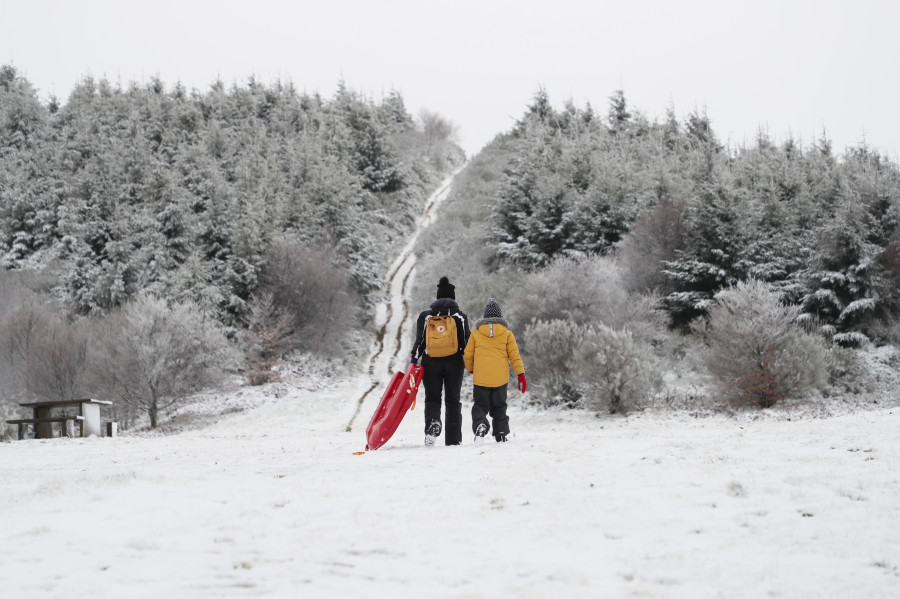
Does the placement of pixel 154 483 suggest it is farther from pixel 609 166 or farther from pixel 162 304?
pixel 609 166

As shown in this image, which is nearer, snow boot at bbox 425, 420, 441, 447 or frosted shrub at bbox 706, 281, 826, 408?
snow boot at bbox 425, 420, 441, 447

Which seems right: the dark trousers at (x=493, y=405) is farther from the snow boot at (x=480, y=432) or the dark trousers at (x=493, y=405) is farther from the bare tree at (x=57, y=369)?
the bare tree at (x=57, y=369)

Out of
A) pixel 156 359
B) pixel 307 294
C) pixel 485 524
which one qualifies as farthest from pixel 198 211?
pixel 485 524

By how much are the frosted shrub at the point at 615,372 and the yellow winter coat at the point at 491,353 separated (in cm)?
1085

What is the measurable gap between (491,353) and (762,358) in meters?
12.5

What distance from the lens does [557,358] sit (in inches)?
915

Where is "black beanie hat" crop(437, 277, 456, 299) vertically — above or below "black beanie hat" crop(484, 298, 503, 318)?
above

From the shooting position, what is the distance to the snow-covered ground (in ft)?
12.3

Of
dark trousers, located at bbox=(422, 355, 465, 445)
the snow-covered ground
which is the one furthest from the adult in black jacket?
the snow-covered ground

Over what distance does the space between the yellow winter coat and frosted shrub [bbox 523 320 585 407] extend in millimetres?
13192

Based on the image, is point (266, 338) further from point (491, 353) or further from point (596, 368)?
point (491, 353)

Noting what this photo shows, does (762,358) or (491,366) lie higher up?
(491,366)

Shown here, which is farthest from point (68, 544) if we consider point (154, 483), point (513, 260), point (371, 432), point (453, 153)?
point (453, 153)

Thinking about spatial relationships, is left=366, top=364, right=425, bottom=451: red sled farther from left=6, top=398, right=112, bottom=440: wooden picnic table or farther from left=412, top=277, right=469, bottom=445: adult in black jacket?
left=6, top=398, right=112, bottom=440: wooden picnic table
